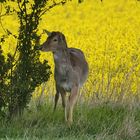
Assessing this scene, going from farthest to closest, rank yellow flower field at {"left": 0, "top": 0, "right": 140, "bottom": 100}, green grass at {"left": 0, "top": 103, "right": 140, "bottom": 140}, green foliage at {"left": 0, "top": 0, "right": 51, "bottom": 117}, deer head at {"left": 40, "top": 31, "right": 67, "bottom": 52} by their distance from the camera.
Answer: yellow flower field at {"left": 0, "top": 0, "right": 140, "bottom": 100} < deer head at {"left": 40, "top": 31, "right": 67, "bottom": 52} < green foliage at {"left": 0, "top": 0, "right": 51, "bottom": 117} < green grass at {"left": 0, "top": 103, "right": 140, "bottom": 140}

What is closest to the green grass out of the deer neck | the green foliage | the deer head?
the green foliage

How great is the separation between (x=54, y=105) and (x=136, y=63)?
237 cm

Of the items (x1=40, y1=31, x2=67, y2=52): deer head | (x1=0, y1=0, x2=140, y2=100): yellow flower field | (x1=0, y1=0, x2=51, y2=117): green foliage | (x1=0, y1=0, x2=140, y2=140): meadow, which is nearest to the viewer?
(x1=0, y1=0, x2=140, y2=140): meadow

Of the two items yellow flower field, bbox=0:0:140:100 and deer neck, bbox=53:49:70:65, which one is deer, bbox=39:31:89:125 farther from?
yellow flower field, bbox=0:0:140:100

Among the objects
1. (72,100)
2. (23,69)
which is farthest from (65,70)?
(23,69)

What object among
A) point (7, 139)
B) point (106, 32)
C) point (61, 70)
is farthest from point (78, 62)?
point (106, 32)

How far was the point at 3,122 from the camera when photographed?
1059cm

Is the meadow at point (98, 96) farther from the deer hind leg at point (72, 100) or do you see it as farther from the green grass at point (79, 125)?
the deer hind leg at point (72, 100)

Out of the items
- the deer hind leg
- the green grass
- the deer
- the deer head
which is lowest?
the green grass

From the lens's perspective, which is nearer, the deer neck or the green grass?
the green grass

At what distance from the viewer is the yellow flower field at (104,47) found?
13.4 metres

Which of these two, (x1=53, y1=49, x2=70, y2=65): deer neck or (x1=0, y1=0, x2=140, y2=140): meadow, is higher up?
(x1=53, y1=49, x2=70, y2=65): deer neck

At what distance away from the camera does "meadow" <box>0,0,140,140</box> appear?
10.1 m

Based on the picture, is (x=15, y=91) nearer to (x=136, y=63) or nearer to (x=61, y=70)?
(x=61, y=70)
